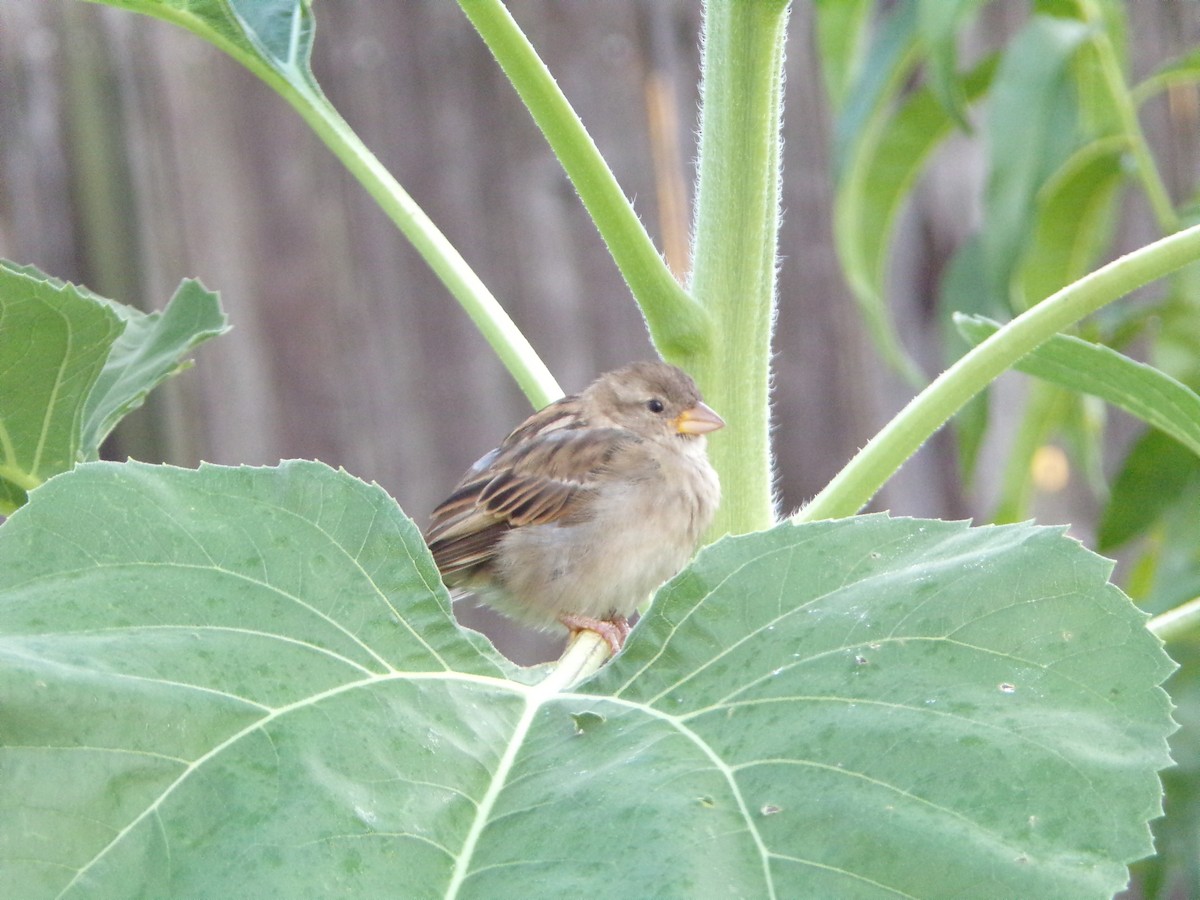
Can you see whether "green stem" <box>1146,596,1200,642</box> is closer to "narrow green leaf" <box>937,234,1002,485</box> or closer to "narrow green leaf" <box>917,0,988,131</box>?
"narrow green leaf" <box>917,0,988,131</box>

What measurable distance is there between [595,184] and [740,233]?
0.12m

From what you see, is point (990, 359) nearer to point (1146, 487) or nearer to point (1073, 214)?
point (1146, 487)

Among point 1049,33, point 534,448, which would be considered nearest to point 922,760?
point 534,448

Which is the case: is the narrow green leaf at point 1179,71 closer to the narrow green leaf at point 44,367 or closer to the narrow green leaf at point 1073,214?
the narrow green leaf at point 1073,214

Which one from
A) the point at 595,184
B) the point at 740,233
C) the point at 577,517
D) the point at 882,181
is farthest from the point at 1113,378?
the point at 882,181

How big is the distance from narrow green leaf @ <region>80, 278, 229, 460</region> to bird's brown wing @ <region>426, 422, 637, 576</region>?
0.79m

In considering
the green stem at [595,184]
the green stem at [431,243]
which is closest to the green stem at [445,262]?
the green stem at [431,243]

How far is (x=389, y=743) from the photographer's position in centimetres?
74

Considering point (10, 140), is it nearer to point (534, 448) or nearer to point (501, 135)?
point (501, 135)

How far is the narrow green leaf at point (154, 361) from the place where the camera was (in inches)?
48.9

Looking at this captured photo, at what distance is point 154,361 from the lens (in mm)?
1286

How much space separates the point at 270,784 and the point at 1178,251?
755 millimetres

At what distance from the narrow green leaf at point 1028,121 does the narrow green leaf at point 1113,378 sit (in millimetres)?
987

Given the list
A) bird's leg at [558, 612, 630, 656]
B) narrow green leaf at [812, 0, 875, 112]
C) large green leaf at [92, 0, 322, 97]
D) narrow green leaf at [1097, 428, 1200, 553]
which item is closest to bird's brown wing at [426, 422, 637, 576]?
bird's leg at [558, 612, 630, 656]
